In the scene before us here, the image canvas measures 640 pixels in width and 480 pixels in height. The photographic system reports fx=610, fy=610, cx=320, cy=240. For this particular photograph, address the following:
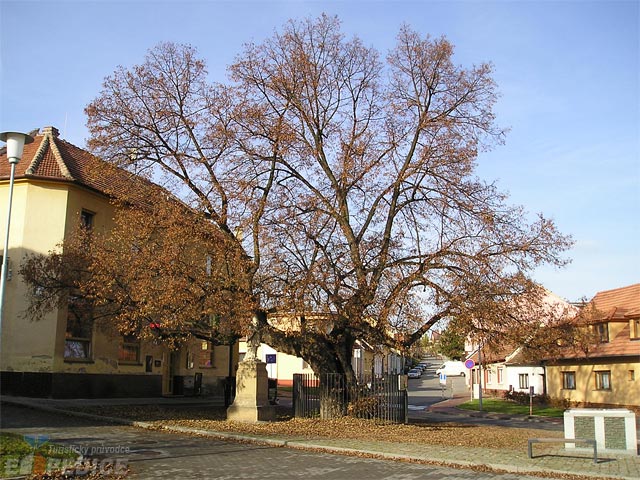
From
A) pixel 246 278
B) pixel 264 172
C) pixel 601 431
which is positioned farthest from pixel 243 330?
pixel 601 431

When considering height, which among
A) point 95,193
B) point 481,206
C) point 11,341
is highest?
point 95,193

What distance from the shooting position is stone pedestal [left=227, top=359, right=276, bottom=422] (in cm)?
1928

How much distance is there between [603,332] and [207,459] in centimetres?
2850

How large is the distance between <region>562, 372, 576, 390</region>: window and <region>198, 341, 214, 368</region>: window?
69.8 feet

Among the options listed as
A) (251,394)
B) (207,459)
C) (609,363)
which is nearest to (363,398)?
(251,394)

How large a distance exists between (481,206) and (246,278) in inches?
314

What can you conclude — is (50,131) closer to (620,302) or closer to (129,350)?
(129,350)

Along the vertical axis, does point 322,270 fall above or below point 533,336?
above

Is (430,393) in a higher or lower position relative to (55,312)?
→ lower

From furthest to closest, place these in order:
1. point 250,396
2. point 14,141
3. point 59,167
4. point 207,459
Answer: point 59,167
point 250,396
point 207,459
point 14,141

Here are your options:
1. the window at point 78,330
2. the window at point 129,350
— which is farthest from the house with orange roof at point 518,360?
the window at point 129,350

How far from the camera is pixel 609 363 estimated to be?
32.9m

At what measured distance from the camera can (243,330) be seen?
1859cm

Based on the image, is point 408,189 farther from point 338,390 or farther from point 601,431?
point 601,431
